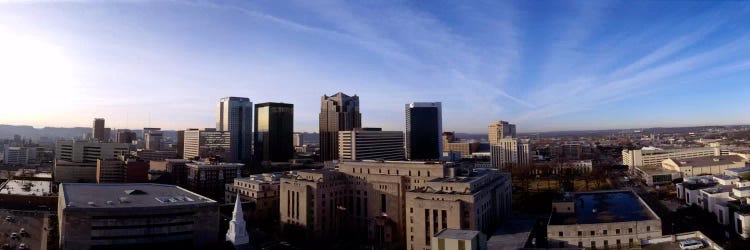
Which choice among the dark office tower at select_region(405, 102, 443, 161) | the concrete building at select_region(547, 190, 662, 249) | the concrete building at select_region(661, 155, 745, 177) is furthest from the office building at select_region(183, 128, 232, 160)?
the concrete building at select_region(661, 155, 745, 177)

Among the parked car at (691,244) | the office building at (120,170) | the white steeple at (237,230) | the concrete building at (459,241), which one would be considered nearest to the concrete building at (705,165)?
the parked car at (691,244)

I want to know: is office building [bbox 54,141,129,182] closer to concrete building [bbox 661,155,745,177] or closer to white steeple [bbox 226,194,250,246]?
white steeple [bbox 226,194,250,246]

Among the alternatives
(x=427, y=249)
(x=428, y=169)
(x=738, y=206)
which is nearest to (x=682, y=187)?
→ (x=738, y=206)

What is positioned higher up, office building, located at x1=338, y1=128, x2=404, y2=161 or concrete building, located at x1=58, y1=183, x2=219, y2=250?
office building, located at x1=338, y1=128, x2=404, y2=161

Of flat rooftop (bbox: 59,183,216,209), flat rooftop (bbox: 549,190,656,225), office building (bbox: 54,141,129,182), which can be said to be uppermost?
office building (bbox: 54,141,129,182)

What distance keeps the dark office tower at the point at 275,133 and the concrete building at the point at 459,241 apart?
346 feet

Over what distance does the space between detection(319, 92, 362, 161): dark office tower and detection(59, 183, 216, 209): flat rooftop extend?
2713 inches

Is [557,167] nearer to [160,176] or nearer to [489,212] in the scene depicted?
[489,212]

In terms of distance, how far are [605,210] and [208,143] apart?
361 ft

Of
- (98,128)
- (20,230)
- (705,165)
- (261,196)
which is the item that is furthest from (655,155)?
(98,128)

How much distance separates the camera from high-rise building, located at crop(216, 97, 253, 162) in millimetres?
137875

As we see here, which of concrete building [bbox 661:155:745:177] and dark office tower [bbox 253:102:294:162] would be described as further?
dark office tower [bbox 253:102:294:162]

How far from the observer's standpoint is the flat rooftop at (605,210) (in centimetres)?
3697

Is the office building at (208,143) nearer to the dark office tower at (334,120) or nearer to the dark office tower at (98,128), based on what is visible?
the dark office tower at (334,120)
